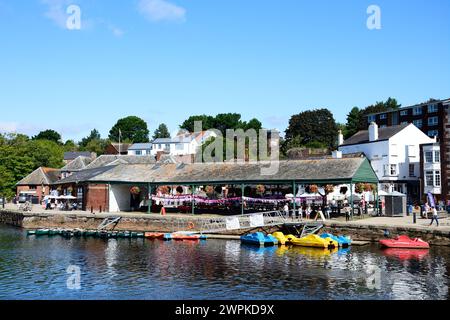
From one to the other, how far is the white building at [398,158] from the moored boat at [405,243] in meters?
30.6

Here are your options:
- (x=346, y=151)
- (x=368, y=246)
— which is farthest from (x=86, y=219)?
(x=346, y=151)

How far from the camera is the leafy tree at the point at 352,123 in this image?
115787 millimetres

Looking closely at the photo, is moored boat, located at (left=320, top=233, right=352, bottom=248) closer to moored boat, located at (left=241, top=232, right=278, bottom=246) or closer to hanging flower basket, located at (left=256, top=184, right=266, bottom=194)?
moored boat, located at (left=241, top=232, right=278, bottom=246)

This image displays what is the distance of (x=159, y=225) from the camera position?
153 feet

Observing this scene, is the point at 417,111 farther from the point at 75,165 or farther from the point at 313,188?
the point at 75,165

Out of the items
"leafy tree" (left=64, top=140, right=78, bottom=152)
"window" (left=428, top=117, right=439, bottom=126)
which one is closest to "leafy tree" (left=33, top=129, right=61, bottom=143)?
"leafy tree" (left=64, top=140, right=78, bottom=152)

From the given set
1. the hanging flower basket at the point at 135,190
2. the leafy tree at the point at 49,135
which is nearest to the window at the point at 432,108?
the hanging flower basket at the point at 135,190

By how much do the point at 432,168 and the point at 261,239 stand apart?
32880mm

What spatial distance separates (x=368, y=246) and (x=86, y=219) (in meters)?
28.4

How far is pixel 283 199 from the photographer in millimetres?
48688

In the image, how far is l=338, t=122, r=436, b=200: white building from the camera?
6662 cm

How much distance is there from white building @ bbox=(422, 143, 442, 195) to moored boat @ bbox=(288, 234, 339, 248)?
2968cm
